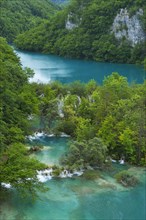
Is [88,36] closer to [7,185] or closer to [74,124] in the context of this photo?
[74,124]

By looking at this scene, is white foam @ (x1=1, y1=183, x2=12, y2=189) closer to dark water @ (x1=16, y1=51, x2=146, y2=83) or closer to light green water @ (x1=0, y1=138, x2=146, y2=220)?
light green water @ (x1=0, y1=138, x2=146, y2=220)

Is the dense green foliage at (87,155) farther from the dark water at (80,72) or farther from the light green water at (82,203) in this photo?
the dark water at (80,72)

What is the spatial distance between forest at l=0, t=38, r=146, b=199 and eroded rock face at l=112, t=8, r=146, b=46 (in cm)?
4879

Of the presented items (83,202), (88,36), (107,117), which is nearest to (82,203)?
(83,202)

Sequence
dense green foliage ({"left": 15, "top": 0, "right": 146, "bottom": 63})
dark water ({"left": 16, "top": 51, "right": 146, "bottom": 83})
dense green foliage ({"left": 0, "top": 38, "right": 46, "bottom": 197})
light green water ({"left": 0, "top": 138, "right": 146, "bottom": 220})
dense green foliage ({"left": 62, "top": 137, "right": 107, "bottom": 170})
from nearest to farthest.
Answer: light green water ({"left": 0, "top": 138, "right": 146, "bottom": 220}), dense green foliage ({"left": 0, "top": 38, "right": 46, "bottom": 197}), dense green foliage ({"left": 62, "top": 137, "right": 107, "bottom": 170}), dark water ({"left": 16, "top": 51, "right": 146, "bottom": 83}), dense green foliage ({"left": 15, "top": 0, "right": 146, "bottom": 63})

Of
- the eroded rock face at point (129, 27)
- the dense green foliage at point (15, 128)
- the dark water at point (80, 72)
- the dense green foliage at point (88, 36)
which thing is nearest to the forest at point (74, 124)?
the dense green foliage at point (15, 128)

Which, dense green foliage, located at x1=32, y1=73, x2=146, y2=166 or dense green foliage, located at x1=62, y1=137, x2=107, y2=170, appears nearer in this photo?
dense green foliage, located at x1=62, y1=137, x2=107, y2=170

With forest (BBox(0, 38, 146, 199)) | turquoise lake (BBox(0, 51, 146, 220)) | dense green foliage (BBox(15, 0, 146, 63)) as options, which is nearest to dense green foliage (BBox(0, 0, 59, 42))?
dense green foliage (BBox(15, 0, 146, 63))

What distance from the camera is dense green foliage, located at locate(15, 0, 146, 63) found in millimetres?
79500

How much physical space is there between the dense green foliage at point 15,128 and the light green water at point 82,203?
2.66ft

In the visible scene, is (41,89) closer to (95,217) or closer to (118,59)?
(95,217)

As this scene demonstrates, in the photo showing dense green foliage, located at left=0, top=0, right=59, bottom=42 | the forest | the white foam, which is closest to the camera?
the forest

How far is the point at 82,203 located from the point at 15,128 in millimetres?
6511

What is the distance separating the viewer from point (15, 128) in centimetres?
2495
